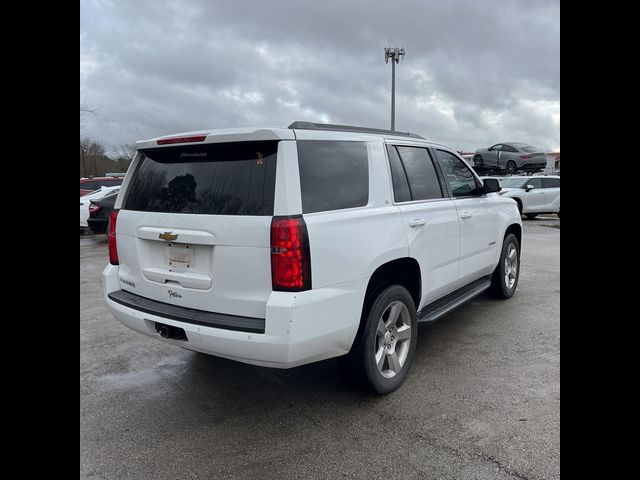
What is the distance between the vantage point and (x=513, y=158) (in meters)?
20.8

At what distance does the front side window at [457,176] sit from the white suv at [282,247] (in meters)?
0.63

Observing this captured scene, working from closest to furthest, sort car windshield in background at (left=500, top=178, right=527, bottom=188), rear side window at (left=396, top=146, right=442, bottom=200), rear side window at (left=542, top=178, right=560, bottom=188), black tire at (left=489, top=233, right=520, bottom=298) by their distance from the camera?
rear side window at (left=396, top=146, right=442, bottom=200), black tire at (left=489, top=233, right=520, bottom=298), rear side window at (left=542, top=178, right=560, bottom=188), car windshield in background at (left=500, top=178, right=527, bottom=188)

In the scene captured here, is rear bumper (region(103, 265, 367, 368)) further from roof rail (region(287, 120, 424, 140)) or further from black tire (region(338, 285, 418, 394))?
roof rail (region(287, 120, 424, 140))

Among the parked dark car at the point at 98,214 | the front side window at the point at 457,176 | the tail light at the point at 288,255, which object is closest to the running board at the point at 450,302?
the front side window at the point at 457,176

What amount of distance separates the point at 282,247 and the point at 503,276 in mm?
4001

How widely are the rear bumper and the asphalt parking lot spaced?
548mm

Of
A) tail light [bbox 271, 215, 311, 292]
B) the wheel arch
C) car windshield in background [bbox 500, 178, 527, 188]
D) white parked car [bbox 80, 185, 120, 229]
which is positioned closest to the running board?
the wheel arch

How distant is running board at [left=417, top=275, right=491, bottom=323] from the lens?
390cm

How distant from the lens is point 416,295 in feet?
12.5

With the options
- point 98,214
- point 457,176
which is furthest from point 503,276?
point 98,214

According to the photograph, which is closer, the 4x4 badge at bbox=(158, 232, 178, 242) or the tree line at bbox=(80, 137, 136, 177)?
the 4x4 badge at bbox=(158, 232, 178, 242)

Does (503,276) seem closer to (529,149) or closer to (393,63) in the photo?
(529,149)
